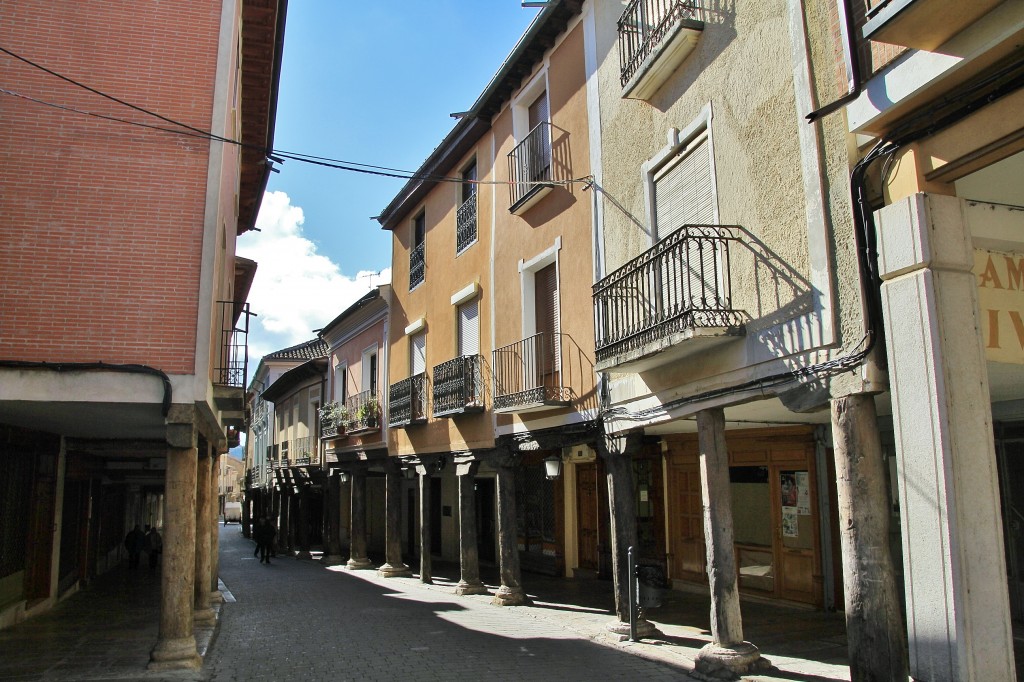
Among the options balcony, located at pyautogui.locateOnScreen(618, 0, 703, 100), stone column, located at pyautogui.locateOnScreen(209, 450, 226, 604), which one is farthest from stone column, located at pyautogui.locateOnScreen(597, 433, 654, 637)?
stone column, located at pyautogui.locateOnScreen(209, 450, 226, 604)

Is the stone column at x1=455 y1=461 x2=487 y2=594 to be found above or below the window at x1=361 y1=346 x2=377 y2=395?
below

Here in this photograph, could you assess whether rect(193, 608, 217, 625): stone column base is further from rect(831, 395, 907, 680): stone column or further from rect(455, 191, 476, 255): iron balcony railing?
rect(831, 395, 907, 680): stone column

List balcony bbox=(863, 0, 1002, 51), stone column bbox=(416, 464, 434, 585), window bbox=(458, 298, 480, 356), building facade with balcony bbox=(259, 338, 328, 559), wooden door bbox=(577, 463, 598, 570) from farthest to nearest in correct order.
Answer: building facade with balcony bbox=(259, 338, 328, 559)
stone column bbox=(416, 464, 434, 585)
wooden door bbox=(577, 463, 598, 570)
window bbox=(458, 298, 480, 356)
balcony bbox=(863, 0, 1002, 51)

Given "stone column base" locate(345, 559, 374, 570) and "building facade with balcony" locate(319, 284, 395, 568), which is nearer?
"building facade with balcony" locate(319, 284, 395, 568)

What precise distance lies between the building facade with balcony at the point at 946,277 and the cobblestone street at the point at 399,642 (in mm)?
3551

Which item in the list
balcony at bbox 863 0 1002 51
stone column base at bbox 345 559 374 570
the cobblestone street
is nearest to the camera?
balcony at bbox 863 0 1002 51

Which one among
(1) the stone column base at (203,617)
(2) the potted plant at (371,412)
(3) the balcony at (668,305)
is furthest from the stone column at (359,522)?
(3) the balcony at (668,305)

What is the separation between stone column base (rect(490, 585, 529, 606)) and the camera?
1305 centimetres

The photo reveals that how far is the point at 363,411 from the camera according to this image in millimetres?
20047

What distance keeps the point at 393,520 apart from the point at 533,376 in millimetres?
8567

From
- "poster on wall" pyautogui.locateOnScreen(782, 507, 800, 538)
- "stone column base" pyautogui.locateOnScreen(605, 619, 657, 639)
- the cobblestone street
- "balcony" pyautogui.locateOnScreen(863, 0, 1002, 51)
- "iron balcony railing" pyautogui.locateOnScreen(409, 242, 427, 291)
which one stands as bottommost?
the cobblestone street

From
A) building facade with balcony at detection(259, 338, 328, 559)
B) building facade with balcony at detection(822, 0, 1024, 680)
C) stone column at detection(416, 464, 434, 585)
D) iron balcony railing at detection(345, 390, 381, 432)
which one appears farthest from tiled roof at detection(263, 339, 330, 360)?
building facade with balcony at detection(822, 0, 1024, 680)

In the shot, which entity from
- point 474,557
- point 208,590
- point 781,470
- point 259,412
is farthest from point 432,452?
point 259,412

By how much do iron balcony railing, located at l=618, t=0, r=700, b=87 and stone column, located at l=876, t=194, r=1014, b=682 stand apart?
3947mm
